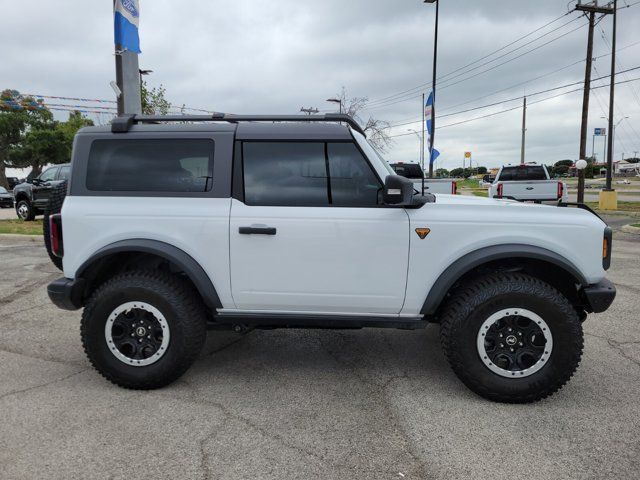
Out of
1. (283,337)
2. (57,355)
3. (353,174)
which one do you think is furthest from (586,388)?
(57,355)

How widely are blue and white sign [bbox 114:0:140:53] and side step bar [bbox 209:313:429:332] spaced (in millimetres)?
8482

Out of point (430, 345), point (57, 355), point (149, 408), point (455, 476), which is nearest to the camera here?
point (455, 476)

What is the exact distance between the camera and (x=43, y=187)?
1545 centimetres

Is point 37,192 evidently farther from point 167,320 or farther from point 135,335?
point 167,320

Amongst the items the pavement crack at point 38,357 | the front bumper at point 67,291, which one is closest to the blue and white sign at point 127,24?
the pavement crack at point 38,357

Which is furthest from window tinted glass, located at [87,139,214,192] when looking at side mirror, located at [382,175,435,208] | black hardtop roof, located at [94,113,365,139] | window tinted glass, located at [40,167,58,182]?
window tinted glass, located at [40,167,58,182]

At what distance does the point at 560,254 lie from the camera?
3.38m

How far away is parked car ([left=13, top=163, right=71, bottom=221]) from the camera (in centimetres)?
1555

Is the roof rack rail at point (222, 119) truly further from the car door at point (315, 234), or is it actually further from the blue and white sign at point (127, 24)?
the blue and white sign at point (127, 24)

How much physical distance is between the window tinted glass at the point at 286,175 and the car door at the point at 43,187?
14.1 metres

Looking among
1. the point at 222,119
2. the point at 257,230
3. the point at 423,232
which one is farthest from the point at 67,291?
the point at 423,232

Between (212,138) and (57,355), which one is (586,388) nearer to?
(212,138)

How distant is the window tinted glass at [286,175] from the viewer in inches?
138

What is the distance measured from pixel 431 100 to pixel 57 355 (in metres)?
16.6
